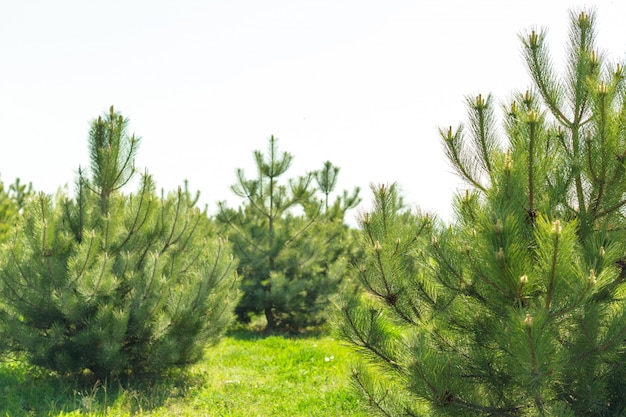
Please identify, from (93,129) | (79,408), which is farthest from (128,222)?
(79,408)

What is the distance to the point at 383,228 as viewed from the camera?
3596 millimetres

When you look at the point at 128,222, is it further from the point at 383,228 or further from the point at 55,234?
the point at 383,228

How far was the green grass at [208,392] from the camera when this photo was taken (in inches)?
217

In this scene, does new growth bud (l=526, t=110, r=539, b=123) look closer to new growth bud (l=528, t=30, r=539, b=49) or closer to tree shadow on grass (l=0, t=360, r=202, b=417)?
new growth bud (l=528, t=30, r=539, b=49)

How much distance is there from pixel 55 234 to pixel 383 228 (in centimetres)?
415

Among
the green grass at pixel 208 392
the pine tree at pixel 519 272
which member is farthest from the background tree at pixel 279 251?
the pine tree at pixel 519 272

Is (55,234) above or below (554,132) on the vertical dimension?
below

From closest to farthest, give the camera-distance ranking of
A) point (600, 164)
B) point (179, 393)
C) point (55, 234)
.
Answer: point (600, 164)
point (55, 234)
point (179, 393)

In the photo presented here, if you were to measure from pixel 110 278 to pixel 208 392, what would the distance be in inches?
73.0

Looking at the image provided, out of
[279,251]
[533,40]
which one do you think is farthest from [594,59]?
[279,251]

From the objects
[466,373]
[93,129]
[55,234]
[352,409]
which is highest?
[93,129]

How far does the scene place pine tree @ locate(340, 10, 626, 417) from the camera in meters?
2.73

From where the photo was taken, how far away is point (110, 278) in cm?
581

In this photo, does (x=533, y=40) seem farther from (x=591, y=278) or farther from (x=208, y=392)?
(x=208, y=392)
